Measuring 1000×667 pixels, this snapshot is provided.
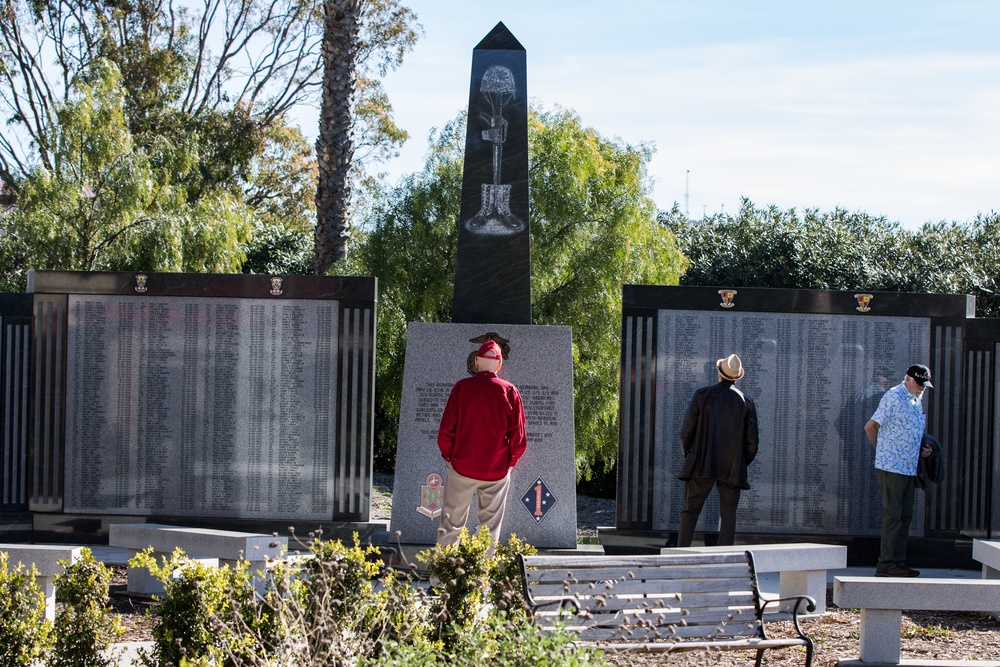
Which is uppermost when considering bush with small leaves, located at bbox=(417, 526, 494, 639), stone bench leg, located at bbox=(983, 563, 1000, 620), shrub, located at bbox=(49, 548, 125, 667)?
bush with small leaves, located at bbox=(417, 526, 494, 639)

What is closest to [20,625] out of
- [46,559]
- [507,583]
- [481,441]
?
[46,559]

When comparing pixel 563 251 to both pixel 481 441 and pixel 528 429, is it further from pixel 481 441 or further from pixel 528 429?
pixel 481 441

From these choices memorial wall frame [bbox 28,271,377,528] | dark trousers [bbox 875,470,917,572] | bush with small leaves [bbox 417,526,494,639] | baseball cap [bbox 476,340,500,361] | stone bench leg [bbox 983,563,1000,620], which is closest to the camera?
bush with small leaves [bbox 417,526,494,639]

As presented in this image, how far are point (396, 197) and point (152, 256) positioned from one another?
3312 mm

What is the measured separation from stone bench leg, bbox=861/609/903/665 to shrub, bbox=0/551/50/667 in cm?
393

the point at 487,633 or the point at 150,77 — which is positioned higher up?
the point at 150,77

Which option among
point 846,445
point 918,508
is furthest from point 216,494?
point 918,508

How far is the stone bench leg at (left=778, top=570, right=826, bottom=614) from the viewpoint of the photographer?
23.3 feet

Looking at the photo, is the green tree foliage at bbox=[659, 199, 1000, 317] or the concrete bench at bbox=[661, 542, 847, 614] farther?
the green tree foliage at bbox=[659, 199, 1000, 317]

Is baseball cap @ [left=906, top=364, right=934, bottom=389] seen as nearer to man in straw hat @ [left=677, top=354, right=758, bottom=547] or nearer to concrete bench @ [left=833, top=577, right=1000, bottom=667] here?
man in straw hat @ [left=677, top=354, right=758, bottom=547]

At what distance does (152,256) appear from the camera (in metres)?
14.8

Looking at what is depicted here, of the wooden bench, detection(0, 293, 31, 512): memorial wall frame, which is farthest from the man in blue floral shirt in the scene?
detection(0, 293, 31, 512): memorial wall frame

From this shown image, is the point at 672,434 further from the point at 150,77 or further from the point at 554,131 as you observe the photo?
the point at 150,77

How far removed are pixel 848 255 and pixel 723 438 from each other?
10003mm
